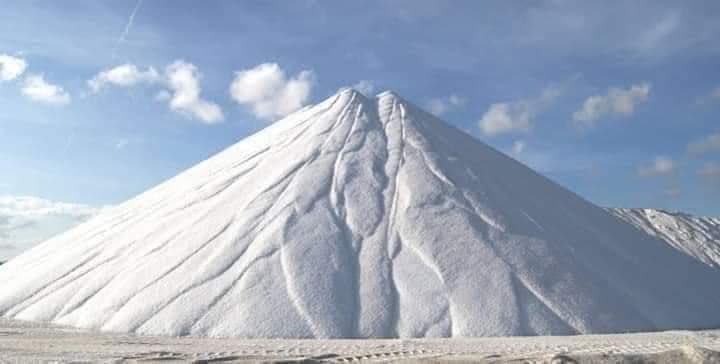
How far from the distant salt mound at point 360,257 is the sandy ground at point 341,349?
541 mm

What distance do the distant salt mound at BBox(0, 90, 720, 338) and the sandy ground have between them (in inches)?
21.3

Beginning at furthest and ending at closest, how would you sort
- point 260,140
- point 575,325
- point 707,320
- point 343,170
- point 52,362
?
point 260,140 < point 343,170 < point 707,320 < point 575,325 < point 52,362

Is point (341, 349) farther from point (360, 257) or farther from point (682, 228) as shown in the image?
point (682, 228)

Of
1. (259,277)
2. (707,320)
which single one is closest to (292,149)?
(259,277)

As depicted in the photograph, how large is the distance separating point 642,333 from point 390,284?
398 centimetres

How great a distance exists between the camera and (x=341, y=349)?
23.3ft

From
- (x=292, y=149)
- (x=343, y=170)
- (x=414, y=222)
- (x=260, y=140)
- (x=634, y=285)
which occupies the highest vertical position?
(x=260, y=140)

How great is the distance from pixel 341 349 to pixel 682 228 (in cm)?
4886

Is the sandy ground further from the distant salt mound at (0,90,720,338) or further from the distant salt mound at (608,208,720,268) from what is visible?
the distant salt mound at (608,208,720,268)

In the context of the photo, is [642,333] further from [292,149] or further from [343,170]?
[292,149]

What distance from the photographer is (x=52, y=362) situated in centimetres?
608

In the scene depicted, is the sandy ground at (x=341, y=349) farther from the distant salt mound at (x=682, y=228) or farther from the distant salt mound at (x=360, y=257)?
the distant salt mound at (x=682, y=228)

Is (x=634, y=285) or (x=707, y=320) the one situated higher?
(x=634, y=285)

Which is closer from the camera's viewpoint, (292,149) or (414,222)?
(414,222)
